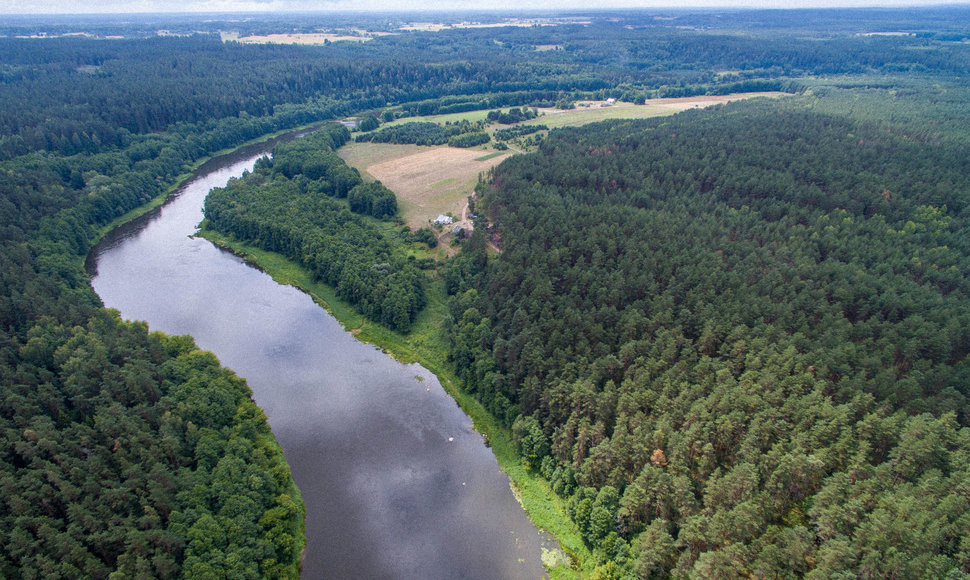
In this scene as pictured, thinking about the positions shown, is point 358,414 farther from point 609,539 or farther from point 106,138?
point 106,138

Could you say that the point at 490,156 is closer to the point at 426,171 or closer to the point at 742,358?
the point at 426,171

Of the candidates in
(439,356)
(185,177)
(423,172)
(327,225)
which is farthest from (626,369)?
(185,177)

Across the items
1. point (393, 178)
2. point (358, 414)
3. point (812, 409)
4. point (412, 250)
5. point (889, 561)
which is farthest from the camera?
point (393, 178)

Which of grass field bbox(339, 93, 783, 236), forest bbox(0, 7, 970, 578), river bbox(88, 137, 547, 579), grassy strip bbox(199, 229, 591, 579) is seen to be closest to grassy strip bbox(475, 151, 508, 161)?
grass field bbox(339, 93, 783, 236)

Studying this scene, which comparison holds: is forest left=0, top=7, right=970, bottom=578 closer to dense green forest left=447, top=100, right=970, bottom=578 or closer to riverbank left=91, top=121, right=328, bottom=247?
dense green forest left=447, top=100, right=970, bottom=578

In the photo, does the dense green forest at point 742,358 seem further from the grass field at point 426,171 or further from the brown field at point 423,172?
the brown field at point 423,172

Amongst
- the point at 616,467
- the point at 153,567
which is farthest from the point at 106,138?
the point at 616,467

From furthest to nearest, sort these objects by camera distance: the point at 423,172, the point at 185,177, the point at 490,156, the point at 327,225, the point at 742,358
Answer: the point at 490,156 → the point at 185,177 → the point at 423,172 → the point at 327,225 → the point at 742,358
